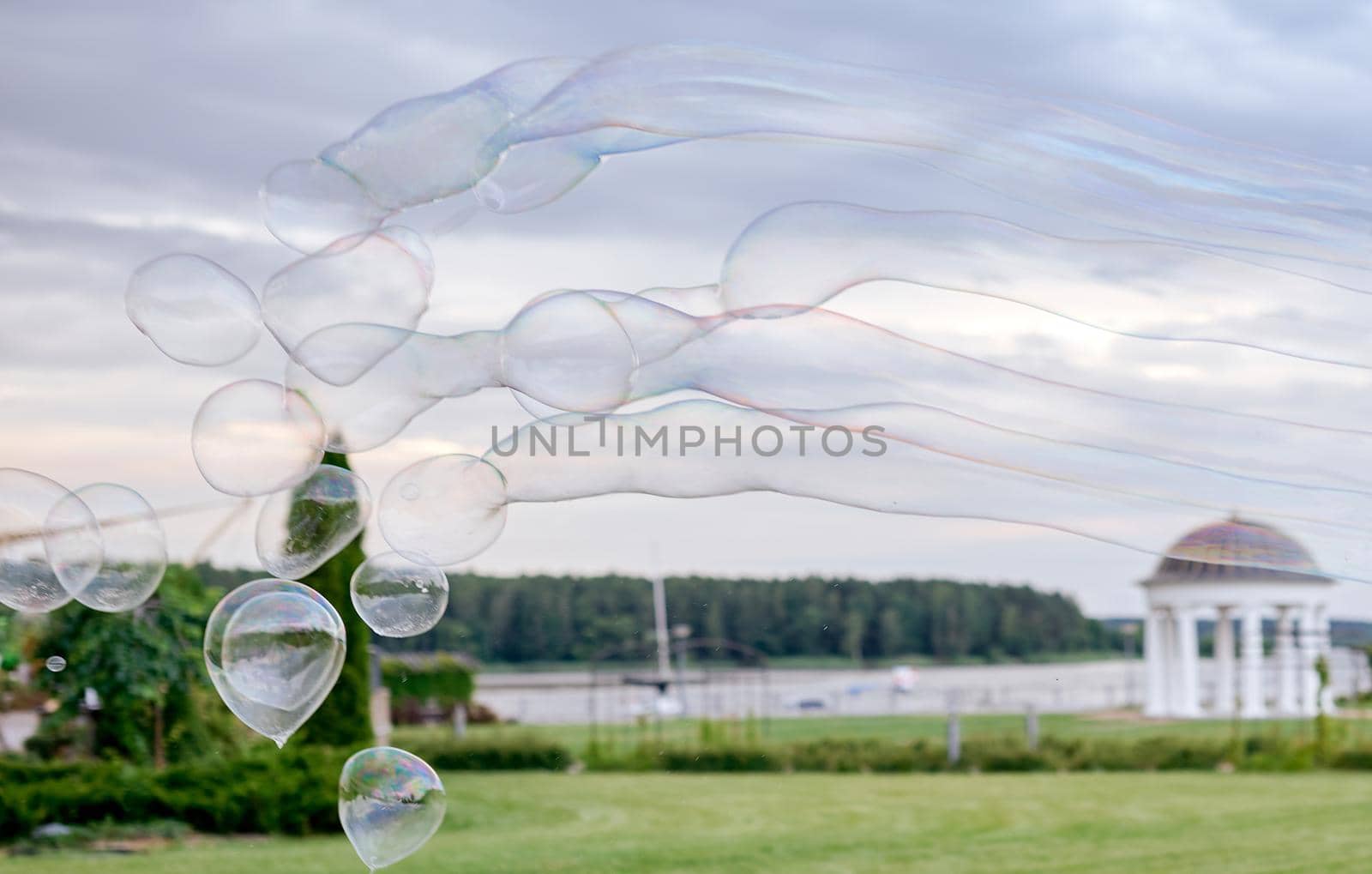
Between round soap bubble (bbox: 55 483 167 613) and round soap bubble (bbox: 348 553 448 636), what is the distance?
0.84 meters

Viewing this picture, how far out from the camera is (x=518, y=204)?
4941 millimetres

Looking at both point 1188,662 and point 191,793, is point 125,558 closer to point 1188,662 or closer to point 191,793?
point 191,793

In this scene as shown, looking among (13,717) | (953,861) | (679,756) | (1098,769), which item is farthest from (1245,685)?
(13,717)

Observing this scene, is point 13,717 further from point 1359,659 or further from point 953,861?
point 1359,659

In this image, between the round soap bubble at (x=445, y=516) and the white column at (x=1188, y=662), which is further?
the white column at (x=1188, y=662)

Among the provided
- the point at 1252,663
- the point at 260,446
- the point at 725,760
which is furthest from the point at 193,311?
the point at 1252,663

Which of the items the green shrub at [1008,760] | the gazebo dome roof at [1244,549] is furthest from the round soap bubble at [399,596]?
the green shrub at [1008,760]

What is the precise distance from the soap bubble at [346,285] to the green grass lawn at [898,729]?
1327 cm

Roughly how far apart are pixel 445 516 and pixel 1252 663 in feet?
72.1

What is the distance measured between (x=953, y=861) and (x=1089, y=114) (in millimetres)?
7227

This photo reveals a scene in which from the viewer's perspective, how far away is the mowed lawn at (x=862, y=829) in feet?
33.2

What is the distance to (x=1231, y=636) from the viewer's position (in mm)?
25172

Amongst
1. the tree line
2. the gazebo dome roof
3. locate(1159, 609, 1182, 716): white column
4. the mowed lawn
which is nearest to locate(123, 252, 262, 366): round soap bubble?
the gazebo dome roof

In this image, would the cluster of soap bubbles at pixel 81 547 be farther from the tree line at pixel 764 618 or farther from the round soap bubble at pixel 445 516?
the tree line at pixel 764 618
